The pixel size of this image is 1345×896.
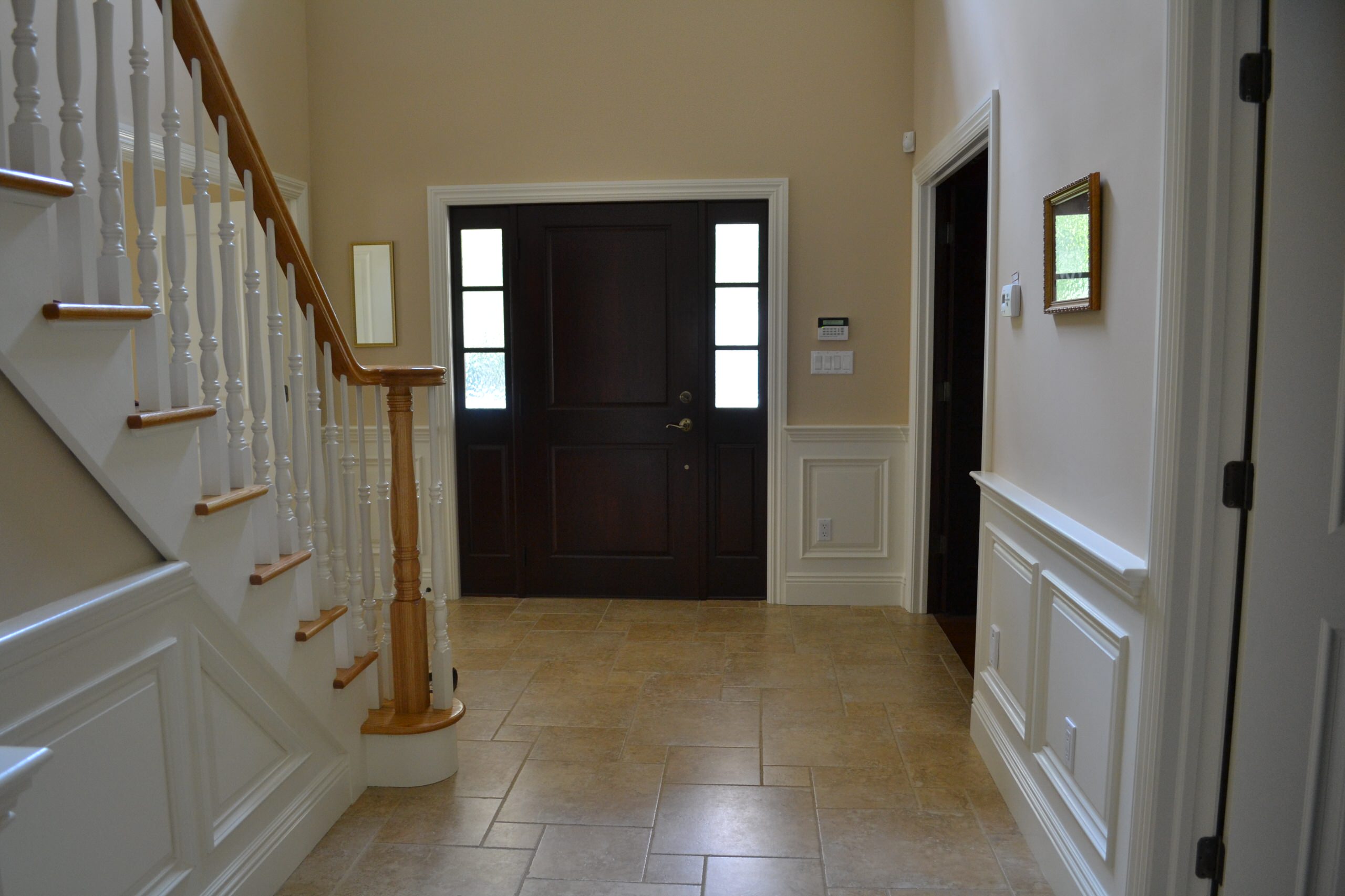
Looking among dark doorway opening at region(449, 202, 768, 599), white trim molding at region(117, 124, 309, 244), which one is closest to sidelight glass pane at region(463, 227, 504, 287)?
dark doorway opening at region(449, 202, 768, 599)

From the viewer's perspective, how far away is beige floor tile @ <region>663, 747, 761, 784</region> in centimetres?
298

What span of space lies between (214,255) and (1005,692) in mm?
3862

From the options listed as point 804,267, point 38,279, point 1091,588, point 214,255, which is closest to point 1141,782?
point 1091,588

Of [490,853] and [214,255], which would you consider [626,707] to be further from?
[214,255]

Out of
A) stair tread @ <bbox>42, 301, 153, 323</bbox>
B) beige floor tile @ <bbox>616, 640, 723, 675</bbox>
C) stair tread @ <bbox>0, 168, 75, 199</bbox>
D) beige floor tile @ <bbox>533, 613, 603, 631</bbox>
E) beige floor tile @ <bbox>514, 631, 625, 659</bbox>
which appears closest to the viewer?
stair tread @ <bbox>0, 168, 75, 199</bbox>

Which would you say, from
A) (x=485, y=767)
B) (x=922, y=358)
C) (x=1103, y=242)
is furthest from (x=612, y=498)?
(x=1103, y=242)

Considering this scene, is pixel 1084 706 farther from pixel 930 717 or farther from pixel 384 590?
pixel 384 590

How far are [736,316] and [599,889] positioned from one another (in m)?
3.19

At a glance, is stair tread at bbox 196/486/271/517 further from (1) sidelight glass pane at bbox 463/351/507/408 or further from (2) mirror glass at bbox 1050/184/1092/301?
(1) sidelight glass pane at bbox 463/351/507/408

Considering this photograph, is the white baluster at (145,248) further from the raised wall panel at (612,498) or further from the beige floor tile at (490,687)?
the raised wall panel at (612,498)

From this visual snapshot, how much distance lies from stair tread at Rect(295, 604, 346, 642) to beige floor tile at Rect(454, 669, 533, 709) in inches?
38.9

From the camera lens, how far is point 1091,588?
2.23 m

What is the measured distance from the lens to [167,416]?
187cm

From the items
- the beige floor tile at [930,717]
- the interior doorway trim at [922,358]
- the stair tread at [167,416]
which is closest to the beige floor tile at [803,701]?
the beige floor tile at [930,717]
